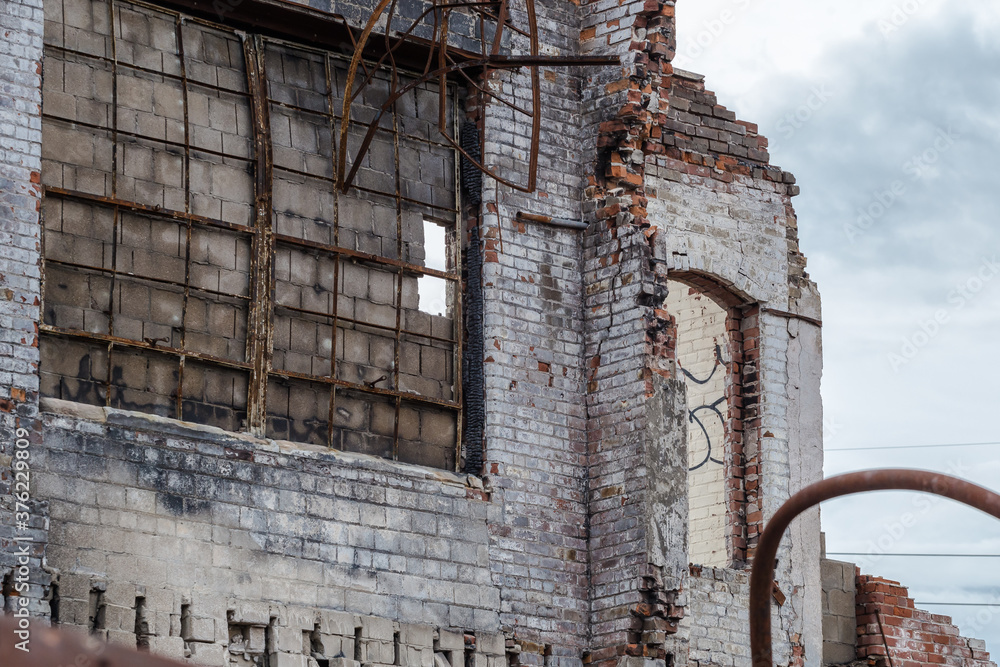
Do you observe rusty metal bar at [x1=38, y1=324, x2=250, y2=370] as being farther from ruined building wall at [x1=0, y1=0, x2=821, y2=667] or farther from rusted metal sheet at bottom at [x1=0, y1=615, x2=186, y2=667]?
rusted metal sheet at bottom at [x1=0, y1=615, x2=186, y2=667]

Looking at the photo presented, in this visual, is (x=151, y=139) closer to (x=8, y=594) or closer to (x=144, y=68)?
(x=144, y=68)

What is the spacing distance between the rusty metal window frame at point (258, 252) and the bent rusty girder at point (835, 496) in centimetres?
454

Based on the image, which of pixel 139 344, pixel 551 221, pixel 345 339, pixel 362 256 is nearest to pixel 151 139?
pixel 139 344

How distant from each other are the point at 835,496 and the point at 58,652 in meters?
3.64

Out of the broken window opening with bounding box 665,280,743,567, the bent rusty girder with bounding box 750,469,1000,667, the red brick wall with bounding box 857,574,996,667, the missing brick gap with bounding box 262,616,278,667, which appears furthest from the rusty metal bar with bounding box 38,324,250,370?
the red brick wall with bounding box 857,574,996,667

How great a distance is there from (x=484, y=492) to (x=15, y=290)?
3.69 meters

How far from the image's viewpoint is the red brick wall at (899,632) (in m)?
13.9

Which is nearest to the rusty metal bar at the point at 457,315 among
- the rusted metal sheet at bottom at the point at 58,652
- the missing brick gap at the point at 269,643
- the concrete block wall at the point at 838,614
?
the missing brick gap at the point at 269,643

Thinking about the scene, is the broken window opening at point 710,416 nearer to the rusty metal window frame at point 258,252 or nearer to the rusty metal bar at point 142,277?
the rusty metal window frame at point 258,252

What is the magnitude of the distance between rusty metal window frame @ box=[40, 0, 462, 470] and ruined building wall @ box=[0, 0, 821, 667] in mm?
34

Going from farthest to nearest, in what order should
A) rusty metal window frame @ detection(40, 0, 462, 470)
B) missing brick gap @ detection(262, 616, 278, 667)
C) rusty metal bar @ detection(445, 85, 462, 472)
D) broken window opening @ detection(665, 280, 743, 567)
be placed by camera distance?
broken window opening @ detection(665, 280, 743, 567) → rusty metal bar @ detection(445, 85, 462, 472) → rusty metal window frame @ detection(40, 0, 462, 470) → missing brick gap @ detection(262, 616, 278, 667)

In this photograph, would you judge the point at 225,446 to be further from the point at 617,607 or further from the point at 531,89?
the point at 531,89

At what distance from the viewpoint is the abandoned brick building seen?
897cm

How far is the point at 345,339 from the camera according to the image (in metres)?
10.4
